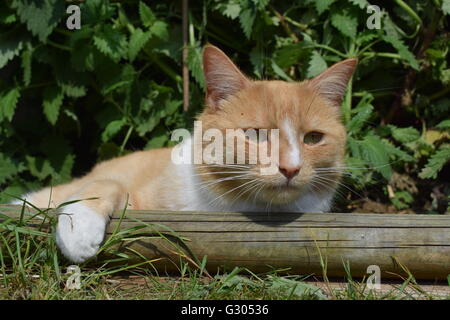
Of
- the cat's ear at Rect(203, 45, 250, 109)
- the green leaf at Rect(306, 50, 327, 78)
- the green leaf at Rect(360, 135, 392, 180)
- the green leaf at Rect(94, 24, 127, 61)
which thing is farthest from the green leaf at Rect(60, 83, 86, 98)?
the green leaf at Rect(360, 135, 392, 180)

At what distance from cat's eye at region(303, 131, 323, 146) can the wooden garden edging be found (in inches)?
14.7

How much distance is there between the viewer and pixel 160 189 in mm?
2838

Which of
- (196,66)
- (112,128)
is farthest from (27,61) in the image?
(196,66)

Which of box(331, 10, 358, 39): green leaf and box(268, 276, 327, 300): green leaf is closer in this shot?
box(268, 276, 327, 300): green leaf

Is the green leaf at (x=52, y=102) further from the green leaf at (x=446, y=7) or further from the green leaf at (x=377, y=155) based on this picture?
the green leaf at (x=446, y=7)

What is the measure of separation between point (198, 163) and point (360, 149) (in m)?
1.20

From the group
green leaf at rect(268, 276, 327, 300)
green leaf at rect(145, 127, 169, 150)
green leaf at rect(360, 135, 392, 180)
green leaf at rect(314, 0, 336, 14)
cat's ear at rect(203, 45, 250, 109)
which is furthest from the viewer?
green leaf at rect(145, 127, 169, 150)

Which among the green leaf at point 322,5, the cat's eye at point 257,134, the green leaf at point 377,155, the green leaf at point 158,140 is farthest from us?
the green leaf at point 158,140

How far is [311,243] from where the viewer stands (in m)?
2.32

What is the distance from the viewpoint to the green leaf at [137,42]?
3.46 meters

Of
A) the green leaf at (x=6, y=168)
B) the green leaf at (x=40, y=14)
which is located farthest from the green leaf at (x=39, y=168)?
the green leaf at (x=40, y=14)

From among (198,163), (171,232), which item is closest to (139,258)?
(171,232)

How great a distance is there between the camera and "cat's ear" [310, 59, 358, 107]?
2.62m

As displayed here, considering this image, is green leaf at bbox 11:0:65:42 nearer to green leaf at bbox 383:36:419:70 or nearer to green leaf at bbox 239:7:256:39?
green leaf at bbox 239:7:256:39
